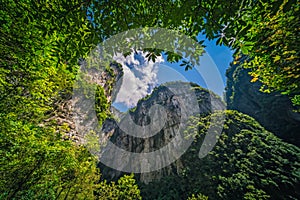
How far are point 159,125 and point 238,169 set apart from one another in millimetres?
18414

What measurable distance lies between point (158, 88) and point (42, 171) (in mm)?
38567

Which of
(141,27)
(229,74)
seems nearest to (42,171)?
(141,27)

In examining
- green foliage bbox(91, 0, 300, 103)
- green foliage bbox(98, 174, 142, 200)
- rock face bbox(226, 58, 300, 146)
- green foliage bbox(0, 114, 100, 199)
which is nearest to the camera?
green foliage bbox(91, 0, 300, 103)

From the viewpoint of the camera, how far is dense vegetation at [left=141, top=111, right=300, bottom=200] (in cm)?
1544

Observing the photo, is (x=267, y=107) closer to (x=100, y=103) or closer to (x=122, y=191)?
(x=122, y=191)

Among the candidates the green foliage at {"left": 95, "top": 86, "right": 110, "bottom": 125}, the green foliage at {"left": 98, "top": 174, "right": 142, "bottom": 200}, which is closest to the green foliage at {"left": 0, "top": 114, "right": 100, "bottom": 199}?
the green foliage at {"left": 98, "top": 174, "right": 142, "bottom": 200}

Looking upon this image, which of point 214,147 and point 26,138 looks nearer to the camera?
point 26,138

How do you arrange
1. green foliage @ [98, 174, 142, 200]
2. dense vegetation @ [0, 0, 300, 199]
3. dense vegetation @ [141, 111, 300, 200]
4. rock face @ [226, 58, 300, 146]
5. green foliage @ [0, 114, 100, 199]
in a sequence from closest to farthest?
1. dense vegetation @ [0, 0, 300, 199]
2. green foliage @ [0, 114, 100, 199]
3. green foliage @ [98, 174, 142, 200]
4. dense vegetation @ [141, 111, 300, 200]
5. rock face @ [226, 58, 300, 146]

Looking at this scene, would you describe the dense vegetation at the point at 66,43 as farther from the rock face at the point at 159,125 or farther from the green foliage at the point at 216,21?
the rock face at the point at 159,125

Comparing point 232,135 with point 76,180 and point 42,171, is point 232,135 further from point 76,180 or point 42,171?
point 42,171

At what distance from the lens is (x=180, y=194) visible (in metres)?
20.1

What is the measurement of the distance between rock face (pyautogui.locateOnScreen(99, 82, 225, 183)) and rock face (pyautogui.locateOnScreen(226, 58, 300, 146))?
18.6ft

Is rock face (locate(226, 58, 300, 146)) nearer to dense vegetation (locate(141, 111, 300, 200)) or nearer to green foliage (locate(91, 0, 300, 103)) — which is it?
dense vegetation (locate(141, 111, 300, 200))

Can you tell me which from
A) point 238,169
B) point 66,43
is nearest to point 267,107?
point 238,169
